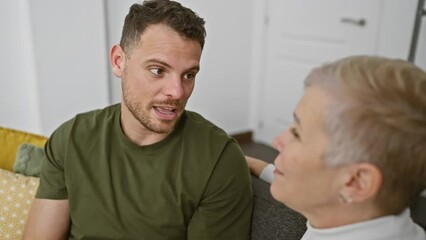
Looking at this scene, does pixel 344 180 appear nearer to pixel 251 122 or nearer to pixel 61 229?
pixel 61 229

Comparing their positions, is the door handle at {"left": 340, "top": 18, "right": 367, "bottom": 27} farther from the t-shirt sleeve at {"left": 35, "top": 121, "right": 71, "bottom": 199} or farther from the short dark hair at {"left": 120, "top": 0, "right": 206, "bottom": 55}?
the t-shirt sleeve at {"left": 35, "top": 121, "right": 71, "bottom": 199}

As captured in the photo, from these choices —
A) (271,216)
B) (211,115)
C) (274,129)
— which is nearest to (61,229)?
(271,216)

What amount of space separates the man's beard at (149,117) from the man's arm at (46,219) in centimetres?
36

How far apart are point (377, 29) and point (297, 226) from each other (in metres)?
2.17

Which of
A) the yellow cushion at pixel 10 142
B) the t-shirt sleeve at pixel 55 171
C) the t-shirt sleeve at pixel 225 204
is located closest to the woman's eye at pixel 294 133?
the t-shirt sleeve at pixel 225 204

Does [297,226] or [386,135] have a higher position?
[386,135]

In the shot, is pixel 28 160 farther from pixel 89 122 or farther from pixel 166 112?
pixel 166 112

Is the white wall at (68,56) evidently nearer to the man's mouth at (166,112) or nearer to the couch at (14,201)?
the couch at (14,201)

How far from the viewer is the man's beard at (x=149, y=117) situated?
1218 mm

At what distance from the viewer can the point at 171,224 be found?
3.99 feet

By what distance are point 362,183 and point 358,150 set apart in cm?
7

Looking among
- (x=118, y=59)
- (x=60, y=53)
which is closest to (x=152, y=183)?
(x=118, y=59)

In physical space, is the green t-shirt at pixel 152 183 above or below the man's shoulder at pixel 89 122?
below

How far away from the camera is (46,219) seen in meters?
1.31
